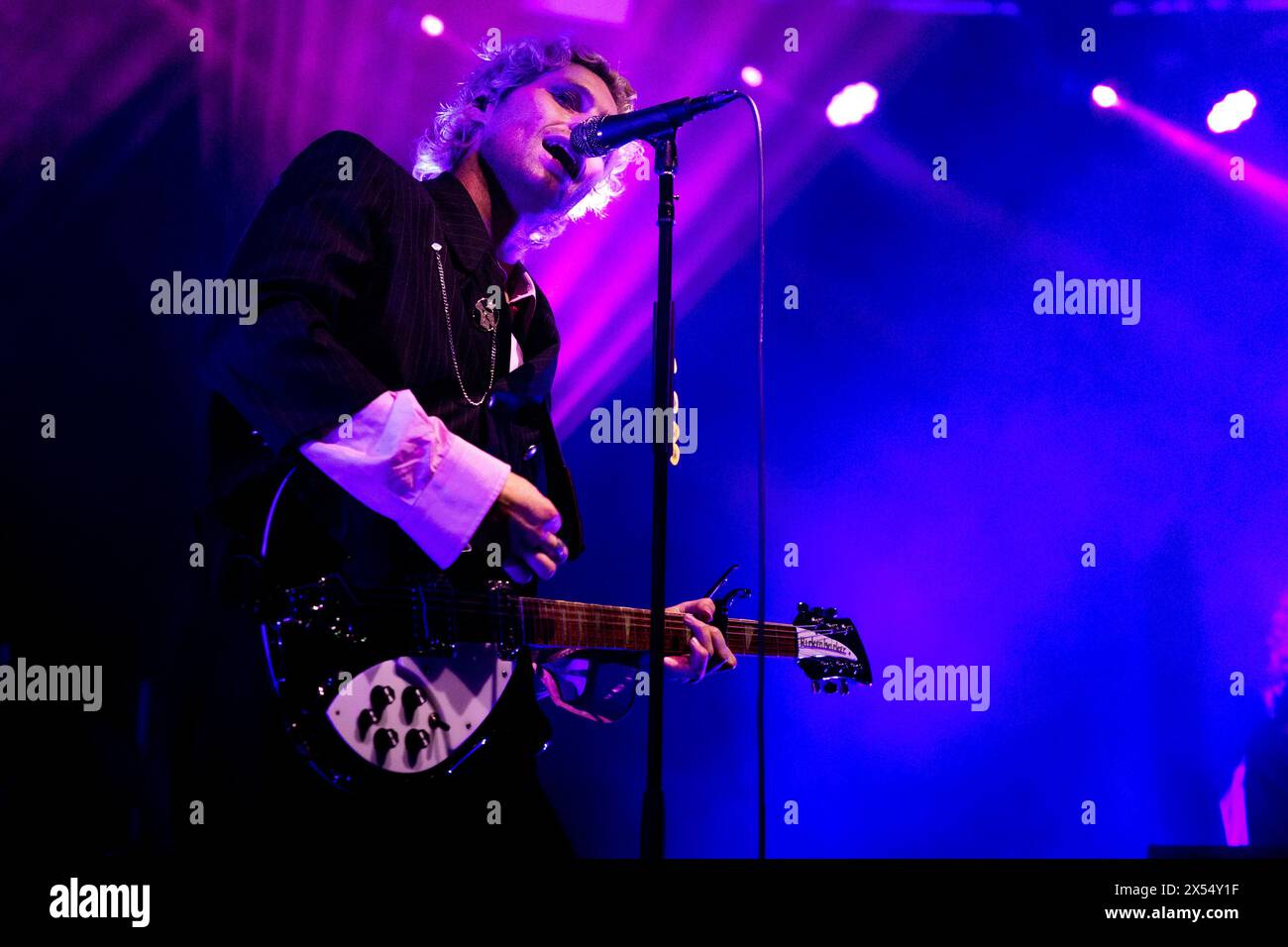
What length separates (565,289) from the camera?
3486 mm

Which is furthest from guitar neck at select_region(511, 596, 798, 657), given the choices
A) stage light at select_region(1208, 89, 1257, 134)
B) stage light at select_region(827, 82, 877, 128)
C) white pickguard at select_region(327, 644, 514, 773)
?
stage light at select_region(1208, 89, 1257, 134)

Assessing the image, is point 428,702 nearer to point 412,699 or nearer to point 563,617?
point 412,699

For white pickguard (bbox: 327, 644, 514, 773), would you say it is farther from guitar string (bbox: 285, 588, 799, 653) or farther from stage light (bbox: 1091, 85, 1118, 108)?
stage light (bbox: 1091, 85, 1118, 108)

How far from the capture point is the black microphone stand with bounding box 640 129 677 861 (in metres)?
1.78

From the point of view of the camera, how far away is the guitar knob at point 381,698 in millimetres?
1897

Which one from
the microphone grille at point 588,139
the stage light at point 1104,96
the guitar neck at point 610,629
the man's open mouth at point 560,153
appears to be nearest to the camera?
the microphone grille at point 588,139

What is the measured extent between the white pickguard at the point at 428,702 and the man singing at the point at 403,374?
0.29 ft

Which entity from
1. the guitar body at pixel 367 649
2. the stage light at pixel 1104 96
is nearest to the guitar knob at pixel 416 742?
the guitar body at pixel 367 649

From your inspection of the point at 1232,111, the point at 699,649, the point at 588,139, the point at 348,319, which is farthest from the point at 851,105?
the point at 348,319

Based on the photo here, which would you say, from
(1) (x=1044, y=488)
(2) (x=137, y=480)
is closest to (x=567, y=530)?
(2) (x=137, y=480)

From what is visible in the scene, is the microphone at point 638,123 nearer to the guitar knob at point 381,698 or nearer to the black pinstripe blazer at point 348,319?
the black pinstripe blazer at point 348,319

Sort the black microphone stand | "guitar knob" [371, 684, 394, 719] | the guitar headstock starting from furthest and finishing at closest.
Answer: the guitar headstock < "guitar knob" [371, 684, 394, 719] < the black microphone stand

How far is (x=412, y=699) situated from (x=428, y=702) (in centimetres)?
4
